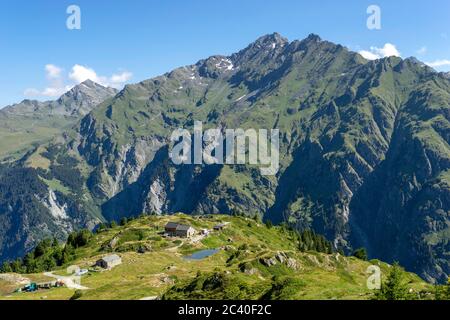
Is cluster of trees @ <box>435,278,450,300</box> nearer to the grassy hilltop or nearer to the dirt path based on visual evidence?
the grassy hilltop

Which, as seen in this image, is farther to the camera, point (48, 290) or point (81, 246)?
point (81, 246)

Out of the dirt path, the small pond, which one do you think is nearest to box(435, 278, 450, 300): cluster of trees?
the dirt path

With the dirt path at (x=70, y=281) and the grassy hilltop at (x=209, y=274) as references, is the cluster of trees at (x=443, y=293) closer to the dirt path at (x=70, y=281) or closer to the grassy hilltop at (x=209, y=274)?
the grassy hilltop at (x=209, y=274)

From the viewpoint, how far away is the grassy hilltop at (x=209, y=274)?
261 ft

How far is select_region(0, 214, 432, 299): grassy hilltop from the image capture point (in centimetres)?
7962

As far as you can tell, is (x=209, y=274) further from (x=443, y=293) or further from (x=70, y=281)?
(x=443, y=293)

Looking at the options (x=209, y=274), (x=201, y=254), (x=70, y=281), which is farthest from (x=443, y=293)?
(x=201, y=254)

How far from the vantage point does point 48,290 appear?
363 ft

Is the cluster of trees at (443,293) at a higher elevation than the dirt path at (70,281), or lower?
higher

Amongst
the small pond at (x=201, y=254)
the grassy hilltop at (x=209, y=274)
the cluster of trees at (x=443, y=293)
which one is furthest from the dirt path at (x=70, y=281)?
the cluster of trees at (x=443, y=293)

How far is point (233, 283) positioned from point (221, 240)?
334 ft
